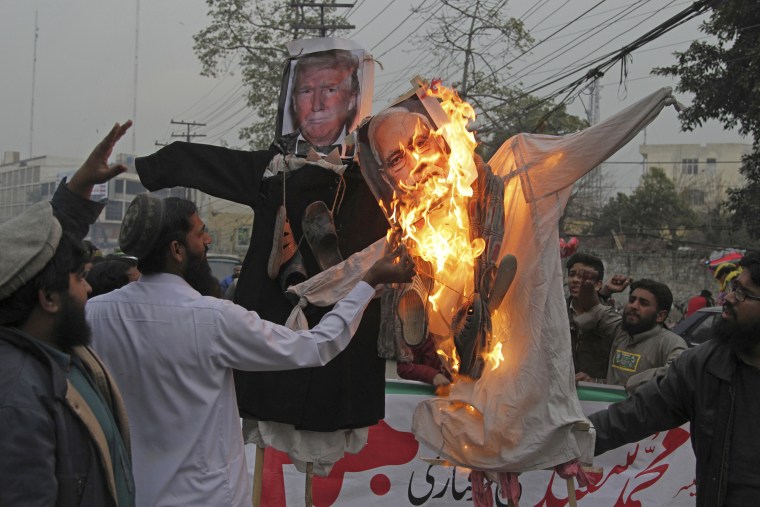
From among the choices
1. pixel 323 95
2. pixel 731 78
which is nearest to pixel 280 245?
pixel 323 95

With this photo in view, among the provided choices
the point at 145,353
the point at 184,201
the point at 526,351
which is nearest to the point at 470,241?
the point at 526,351

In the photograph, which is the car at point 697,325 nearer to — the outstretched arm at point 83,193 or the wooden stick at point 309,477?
the wooden stick at point 309,477

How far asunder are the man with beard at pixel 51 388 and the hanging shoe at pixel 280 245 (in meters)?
1.46

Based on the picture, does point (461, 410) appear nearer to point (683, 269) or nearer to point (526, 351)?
point (526, 351)

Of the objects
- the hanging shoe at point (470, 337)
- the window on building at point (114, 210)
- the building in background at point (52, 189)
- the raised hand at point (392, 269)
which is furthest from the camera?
the window on building at point (114, 210)

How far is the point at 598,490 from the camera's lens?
17.0ft

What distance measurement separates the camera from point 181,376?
2691 mm

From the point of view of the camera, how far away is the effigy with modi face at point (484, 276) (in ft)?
12.0

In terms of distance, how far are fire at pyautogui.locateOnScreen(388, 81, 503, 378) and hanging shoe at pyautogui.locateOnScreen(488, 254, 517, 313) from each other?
118 millimetres

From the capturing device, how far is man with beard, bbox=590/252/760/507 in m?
3.07

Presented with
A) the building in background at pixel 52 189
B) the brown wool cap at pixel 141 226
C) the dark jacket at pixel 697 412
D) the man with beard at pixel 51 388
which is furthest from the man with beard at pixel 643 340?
the building in background at pixel 52 189

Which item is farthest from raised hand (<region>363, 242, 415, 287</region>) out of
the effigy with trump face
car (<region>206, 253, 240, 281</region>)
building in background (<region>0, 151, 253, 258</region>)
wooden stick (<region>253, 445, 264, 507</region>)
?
building in background (<region>0, 151, 253, 258</region>)

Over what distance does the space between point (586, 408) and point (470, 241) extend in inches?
79.4

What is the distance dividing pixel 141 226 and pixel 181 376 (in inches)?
22.1
